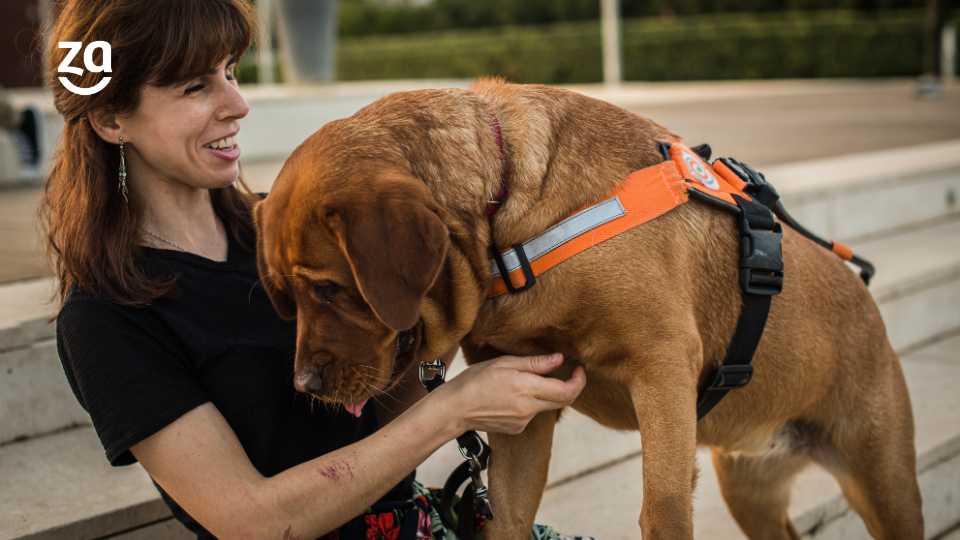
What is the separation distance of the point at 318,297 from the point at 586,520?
1782 millimetres

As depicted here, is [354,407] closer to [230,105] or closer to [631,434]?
[230,105]

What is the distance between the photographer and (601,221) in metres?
1.96

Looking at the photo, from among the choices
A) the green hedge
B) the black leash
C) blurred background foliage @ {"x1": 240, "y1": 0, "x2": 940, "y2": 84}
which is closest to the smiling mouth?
the black leash

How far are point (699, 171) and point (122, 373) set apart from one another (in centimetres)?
152

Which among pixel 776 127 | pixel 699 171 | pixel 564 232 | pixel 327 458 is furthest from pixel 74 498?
pixel 776 127

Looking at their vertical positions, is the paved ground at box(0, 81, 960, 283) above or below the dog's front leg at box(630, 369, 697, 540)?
below

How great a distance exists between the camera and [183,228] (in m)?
2.29

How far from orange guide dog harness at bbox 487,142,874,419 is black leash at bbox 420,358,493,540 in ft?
1.33

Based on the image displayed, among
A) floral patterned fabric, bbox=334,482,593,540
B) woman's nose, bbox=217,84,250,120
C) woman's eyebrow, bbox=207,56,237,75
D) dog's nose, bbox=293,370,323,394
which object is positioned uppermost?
woman's eyebrow, bbox=207,56,237,75

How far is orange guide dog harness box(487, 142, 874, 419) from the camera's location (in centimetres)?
193

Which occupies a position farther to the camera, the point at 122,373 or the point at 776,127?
the point at 776,127

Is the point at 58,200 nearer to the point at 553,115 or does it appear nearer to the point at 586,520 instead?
the point at 553,115

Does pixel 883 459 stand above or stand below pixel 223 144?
below

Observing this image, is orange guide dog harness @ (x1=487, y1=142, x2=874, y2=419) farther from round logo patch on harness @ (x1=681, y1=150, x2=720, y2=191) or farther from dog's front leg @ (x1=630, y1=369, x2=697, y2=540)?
dog's front leg @ (x1=630, y1=369, x2=697, y2=540)
